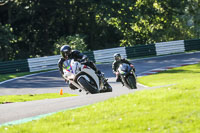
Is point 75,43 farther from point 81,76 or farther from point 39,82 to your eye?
point 81,76

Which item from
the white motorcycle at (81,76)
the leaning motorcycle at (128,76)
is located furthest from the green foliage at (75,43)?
the white motorcycle at (81,76)

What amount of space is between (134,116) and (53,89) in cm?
1047

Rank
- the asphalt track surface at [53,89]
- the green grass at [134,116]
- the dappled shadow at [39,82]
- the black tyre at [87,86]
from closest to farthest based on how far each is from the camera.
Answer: the green grass at [134,116]
the asphalt track surface at [53,89]
the black tyre at [87,86]
the dappled shadow at [39,82]

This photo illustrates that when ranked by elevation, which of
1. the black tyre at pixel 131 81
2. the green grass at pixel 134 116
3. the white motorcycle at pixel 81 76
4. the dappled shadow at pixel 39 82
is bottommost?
the dappled shadow at pixel 39 82

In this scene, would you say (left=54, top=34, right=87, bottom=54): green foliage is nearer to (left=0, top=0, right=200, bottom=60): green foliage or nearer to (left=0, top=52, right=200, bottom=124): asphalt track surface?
(left=0, top=0, right=200, bottom=60): green foliage

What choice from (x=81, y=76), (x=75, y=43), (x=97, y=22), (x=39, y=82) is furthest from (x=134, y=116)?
(x=97, y=22)

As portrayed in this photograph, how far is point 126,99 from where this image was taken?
317 inches

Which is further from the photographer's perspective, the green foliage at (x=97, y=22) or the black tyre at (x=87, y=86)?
the green foliage at (x=97, y=22)

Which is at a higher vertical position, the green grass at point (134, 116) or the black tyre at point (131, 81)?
the green grass at point (134, 116)

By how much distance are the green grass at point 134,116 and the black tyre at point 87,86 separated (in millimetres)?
1973

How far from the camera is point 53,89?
1675 centimetres

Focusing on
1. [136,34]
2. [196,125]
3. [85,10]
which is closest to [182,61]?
[136,34]

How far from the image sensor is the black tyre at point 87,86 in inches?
397

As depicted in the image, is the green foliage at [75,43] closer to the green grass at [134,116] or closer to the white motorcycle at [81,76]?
the white motorcycle at [81,76]
